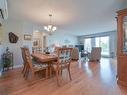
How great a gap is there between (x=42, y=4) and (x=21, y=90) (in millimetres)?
2496

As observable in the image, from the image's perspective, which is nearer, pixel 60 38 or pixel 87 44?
pixel 60 38

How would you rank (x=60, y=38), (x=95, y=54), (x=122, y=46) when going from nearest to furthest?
(x=122, y=46) < (x=95, y=54) < (x=60, y=38)

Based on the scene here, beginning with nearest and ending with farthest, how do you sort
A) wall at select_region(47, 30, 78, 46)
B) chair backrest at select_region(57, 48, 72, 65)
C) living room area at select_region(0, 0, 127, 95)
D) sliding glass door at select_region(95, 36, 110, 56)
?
1. living room area at select_region(0, 0, 127, 95)
2. chair backrest at select_region(57, 48, 72, 65)
3. wall at select_region(47, 30, 78, 46)
4. sliding glass door at select_region(95, 36, 110, 56)

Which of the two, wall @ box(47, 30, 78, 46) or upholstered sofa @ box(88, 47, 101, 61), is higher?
wall @ box(47, 30, 78, 46)

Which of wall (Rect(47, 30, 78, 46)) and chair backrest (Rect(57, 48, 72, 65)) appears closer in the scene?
chair backrest (Rect(57, 48, 72, 65))

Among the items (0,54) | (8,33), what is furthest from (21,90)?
(8,33)

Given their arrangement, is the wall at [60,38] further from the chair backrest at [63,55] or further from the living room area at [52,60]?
the chair backrest at [63,55]

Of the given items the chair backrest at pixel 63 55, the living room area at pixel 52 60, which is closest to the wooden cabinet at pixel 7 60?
the living room area at pixel 52 60

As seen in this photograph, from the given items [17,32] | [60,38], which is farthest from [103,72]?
[60,38]

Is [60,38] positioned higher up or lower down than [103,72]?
higher up

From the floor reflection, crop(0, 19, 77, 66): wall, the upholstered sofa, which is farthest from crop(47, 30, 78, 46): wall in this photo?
the floor reflection

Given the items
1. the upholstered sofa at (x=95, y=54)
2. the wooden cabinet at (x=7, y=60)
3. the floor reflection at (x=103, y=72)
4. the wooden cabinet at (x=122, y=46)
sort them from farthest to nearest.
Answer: the upholstered sofa at (x=95, y=54)
the wooden cabinet at (x=7, y=60)
the floor reflection at (x=103, y=72)
the wooden cabinet at (x=122, y=46)

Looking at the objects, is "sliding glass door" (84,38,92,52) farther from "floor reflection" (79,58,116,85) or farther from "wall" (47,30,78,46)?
"floor reflection" (79,58,116,85)

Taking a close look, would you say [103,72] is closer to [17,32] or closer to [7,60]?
[7,60]
